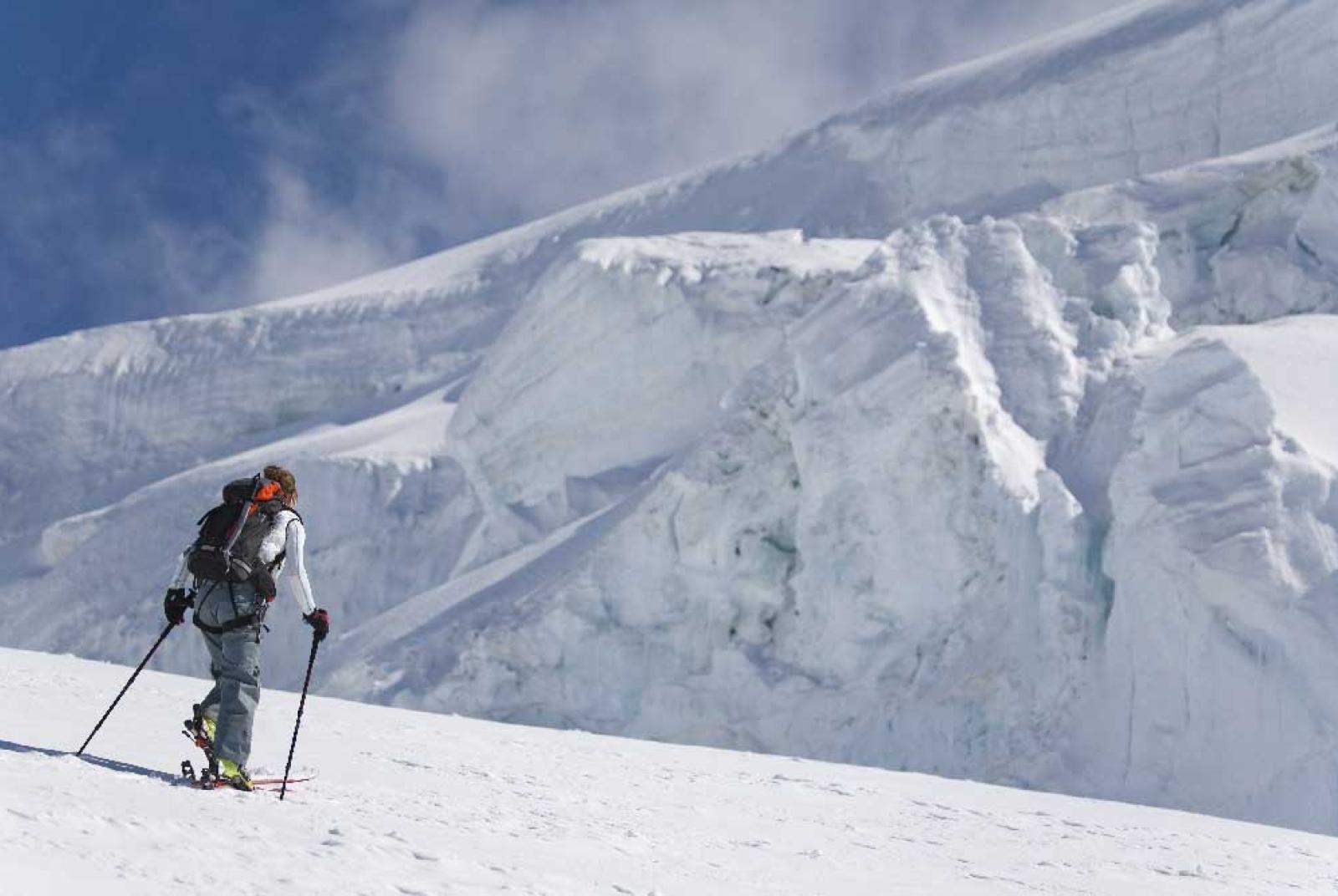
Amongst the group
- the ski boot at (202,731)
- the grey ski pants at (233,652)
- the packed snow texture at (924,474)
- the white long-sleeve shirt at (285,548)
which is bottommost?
the ski boot at (202,731)

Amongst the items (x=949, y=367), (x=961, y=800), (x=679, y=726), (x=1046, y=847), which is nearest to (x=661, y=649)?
(x=679, y=726)

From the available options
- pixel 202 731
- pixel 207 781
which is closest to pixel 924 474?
pixel 202 731

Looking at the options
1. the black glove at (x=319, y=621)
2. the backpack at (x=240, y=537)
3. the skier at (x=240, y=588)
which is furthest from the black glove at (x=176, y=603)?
the black glove at (x=319, y=621)

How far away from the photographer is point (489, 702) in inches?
655

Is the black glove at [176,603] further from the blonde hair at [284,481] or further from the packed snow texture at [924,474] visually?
the packed snow texture at [924,474]

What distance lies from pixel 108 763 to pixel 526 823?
1.28 metres

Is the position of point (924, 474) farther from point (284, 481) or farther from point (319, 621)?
point (319, 621)

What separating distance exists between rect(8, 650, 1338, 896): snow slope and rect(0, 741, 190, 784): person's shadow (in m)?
0.02

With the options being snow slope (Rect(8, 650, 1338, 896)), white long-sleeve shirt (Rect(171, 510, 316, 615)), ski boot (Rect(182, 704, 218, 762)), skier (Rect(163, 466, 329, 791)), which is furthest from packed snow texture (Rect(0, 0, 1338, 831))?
ski boot (Rect(182, 704, 218, 762))

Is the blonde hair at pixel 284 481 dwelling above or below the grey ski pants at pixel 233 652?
above

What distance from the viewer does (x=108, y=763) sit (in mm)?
5156

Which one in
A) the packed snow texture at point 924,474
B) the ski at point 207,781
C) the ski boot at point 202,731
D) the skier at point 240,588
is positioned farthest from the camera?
the packed snow texture at point 924,474

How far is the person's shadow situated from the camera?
504 cm

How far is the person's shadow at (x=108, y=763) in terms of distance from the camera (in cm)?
504
